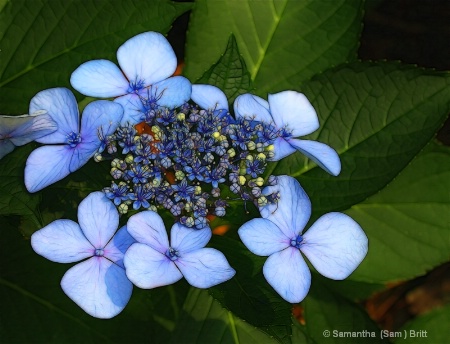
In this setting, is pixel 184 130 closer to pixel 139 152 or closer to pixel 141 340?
pixel 139 152

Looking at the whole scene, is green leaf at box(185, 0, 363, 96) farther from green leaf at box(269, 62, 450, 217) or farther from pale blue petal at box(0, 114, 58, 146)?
pale blue petal at box(0, 114, 58, 146)

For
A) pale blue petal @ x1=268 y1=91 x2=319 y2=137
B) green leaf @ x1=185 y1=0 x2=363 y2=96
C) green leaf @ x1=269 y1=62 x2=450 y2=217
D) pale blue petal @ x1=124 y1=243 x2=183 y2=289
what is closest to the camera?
pale blue petal @ x1=124 y1=243 x2=183 y2=289

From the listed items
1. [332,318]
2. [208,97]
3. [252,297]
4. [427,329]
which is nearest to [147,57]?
[208,97]

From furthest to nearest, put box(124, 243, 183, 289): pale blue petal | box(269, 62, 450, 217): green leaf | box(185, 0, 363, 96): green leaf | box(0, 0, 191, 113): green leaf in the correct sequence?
box(185, 0, 363, 96): green leaf
box(0, 0, 191, 113): green leaf
box(269, 62, 450, 217): green leaf
box(124, 243, 183, 289): pale blue petal

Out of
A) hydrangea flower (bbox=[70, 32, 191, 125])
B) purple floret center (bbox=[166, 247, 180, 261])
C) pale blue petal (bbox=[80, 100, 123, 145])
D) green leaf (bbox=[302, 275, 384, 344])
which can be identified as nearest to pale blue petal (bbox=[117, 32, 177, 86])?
hydrangea flower (bbox=[70, 32, 191, 125])

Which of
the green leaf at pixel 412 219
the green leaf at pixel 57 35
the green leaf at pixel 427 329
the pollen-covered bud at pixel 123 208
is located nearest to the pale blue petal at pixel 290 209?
the pollen-covered bud at pixel 123 208
